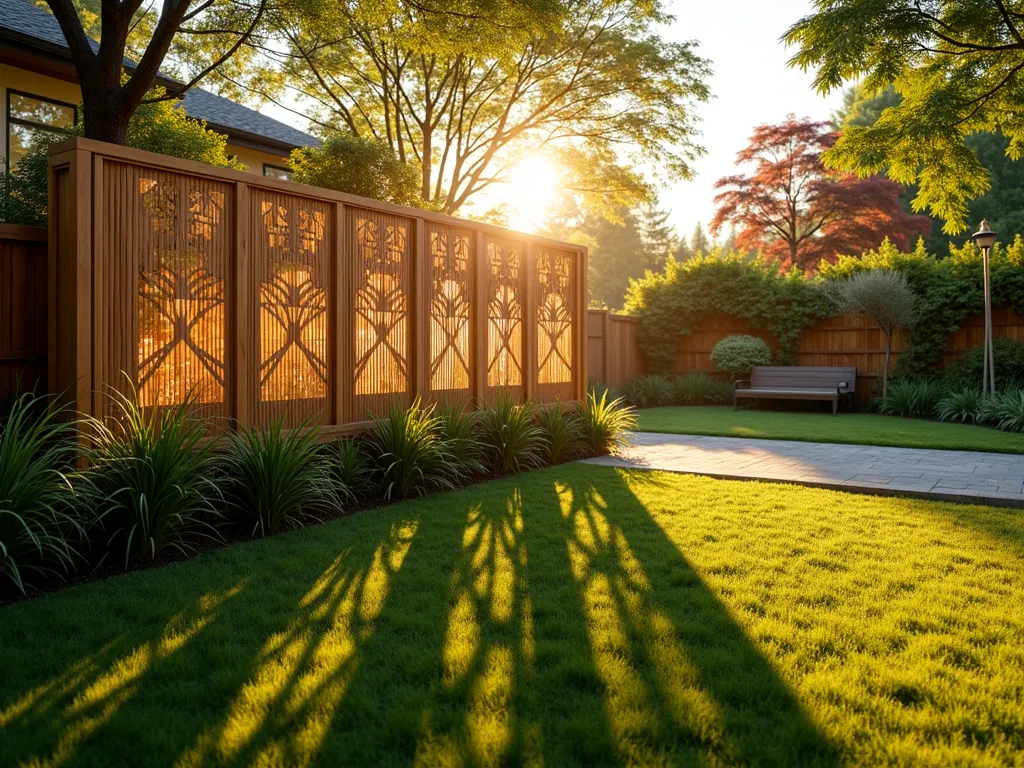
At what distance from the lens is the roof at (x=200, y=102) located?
10.1 m

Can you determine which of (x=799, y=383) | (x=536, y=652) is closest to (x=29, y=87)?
(x=536, y=652)

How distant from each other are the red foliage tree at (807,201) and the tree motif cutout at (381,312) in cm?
2105

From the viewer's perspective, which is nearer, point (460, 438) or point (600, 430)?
point (460, 438)

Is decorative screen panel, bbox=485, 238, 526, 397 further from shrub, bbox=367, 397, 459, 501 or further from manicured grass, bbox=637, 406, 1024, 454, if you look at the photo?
manicured grass, bbox=637, 406, 1024, 454

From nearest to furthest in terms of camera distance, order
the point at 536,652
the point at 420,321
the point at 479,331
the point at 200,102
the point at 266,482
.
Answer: the point at 536,652, the point at 266,482, the point at 420,321, the point at 479,331, the point at 200,102

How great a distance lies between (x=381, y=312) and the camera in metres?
6.27

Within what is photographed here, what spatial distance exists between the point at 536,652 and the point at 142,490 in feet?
7.84

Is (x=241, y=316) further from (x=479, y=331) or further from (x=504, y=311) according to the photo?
(x=504, y=311)

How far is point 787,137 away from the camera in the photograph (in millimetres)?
→ 24578

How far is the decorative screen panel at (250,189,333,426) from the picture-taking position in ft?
17.3

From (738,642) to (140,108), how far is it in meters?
8.47

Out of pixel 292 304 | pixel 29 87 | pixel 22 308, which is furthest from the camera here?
pixel 29 87

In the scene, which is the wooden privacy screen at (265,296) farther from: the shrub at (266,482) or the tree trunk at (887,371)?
the tree trunk at (887,371)

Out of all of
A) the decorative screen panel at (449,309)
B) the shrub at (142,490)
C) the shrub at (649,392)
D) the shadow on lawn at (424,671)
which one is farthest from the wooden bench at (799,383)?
the shrub at (142,490)
